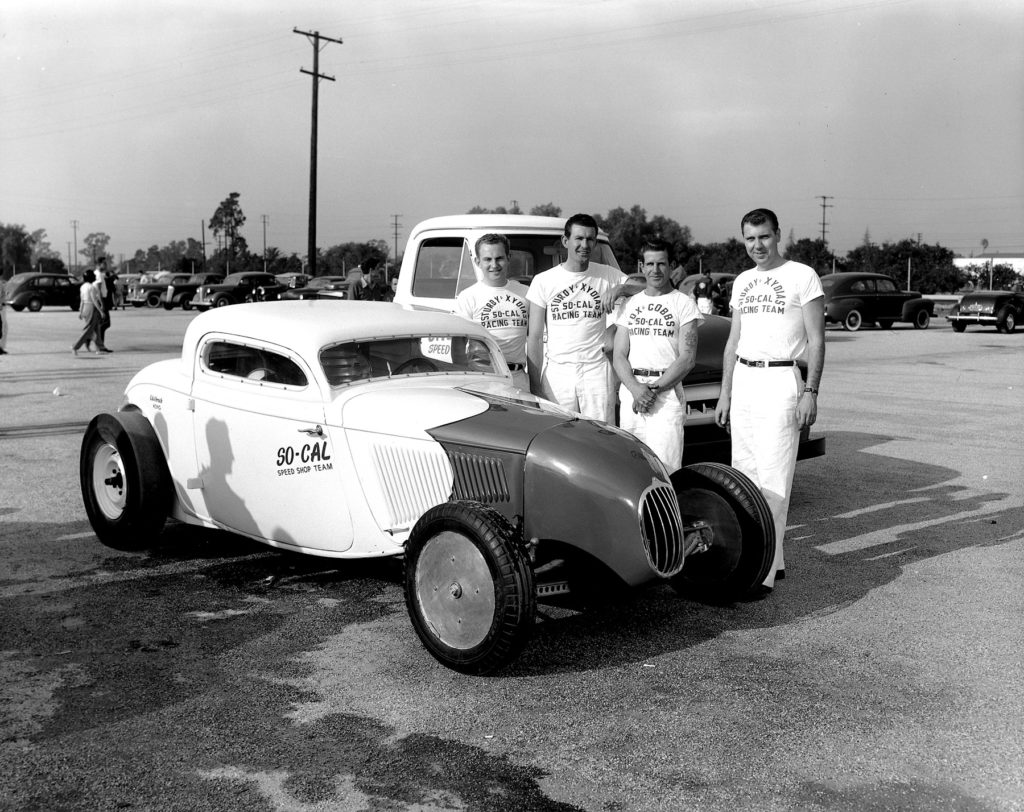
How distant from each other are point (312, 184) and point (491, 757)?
35662 mm

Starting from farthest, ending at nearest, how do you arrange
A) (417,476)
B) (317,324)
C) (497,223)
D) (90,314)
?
(90,314) < (497,223) < (317,324) < (417,476)

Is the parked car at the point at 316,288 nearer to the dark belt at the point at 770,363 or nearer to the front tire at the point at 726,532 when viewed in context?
the dark belt at the point at 770,363

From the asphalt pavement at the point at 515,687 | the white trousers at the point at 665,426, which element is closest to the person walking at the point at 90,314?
the asphalt pavement at the point at 515,687

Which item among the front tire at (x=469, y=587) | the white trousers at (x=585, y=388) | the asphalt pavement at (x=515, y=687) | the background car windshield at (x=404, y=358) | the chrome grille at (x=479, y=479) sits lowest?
the asphalt pavement at (x=515, y=687)

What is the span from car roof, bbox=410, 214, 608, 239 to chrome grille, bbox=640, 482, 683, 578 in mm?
4682

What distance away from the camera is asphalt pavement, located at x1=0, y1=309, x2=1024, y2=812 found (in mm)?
3424

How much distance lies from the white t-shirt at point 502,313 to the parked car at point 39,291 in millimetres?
37383

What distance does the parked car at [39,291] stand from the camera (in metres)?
39.9

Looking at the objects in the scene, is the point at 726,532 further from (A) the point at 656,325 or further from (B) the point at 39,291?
(B) the point at 39,291

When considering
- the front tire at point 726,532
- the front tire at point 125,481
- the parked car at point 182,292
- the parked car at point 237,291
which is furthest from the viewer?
the parked car at point 182,292

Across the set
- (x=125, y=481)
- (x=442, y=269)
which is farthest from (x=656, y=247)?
(x=442, y=269)

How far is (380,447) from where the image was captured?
5051 mm

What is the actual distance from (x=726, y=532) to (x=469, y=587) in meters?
1.49

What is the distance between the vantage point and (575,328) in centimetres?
620
